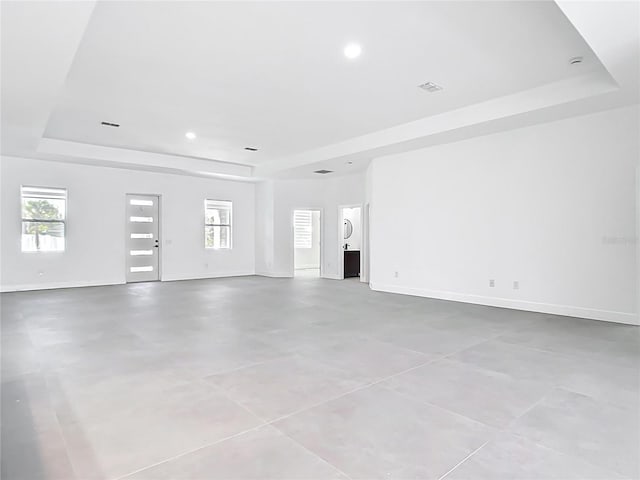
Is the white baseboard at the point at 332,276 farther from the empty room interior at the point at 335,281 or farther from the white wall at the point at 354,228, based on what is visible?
the white wall at the point at 354,228

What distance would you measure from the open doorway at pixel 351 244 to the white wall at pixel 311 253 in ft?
4.01

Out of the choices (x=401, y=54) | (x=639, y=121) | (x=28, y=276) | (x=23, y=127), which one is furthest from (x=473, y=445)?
(x=28, y=276)

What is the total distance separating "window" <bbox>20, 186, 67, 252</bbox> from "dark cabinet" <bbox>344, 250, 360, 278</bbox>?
678 cm

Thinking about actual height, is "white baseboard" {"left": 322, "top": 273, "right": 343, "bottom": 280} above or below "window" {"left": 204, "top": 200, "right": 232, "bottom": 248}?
below

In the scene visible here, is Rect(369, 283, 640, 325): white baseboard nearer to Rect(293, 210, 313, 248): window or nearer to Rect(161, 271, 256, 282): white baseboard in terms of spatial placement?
Rect(161, 271, 256, 282): white baseboard

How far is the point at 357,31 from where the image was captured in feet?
12.0

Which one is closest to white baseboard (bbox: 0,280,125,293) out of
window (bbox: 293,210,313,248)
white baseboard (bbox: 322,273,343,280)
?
white baseboard (bbox: 322,273,343,280)

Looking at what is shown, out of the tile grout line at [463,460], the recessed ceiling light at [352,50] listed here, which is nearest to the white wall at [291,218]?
the recessed ceiling light at [352,50]

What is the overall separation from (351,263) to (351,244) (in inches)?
66.4

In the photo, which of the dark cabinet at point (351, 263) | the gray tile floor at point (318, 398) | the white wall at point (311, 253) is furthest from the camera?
the white wall at point (311, 253)

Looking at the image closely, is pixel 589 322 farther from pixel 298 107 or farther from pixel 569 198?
pixel 298 107

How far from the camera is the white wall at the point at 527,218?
5227 mm

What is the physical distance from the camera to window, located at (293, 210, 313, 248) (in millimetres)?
13695

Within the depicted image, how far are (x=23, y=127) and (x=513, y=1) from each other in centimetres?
662
